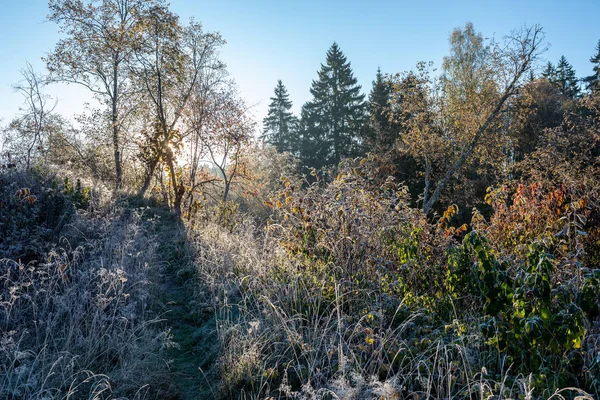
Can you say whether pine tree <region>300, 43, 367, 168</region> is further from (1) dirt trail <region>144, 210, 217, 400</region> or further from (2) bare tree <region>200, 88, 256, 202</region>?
(1) dirt trail <region>144, 210, 217, 400</region>

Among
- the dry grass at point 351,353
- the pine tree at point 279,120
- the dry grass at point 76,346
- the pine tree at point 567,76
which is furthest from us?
the pine tree at point 279,120

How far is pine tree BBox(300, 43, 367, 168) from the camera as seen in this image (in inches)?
1168

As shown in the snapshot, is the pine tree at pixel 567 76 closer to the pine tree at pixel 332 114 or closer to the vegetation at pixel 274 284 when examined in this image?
the pine tree at pixel 332 114

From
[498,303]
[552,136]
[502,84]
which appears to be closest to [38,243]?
[498,303]

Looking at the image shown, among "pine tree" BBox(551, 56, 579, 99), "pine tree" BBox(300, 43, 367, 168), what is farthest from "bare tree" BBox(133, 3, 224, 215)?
"pine tree" BBox(551, 56, 579, 99)

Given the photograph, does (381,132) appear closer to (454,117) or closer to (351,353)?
(454,117)

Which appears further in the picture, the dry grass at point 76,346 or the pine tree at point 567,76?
the pine tree at point 567,76

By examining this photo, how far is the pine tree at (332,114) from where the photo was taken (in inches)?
1168

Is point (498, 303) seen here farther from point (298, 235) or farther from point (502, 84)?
point (502, 84)

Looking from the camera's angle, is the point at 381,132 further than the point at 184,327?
Yes

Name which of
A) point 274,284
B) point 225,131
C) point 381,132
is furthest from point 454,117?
point 274,284

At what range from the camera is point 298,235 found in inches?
174

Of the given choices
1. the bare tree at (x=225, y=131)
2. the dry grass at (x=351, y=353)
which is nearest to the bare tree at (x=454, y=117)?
the bare tree at (x=225, y=131)

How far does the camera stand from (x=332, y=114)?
99.3 feet
